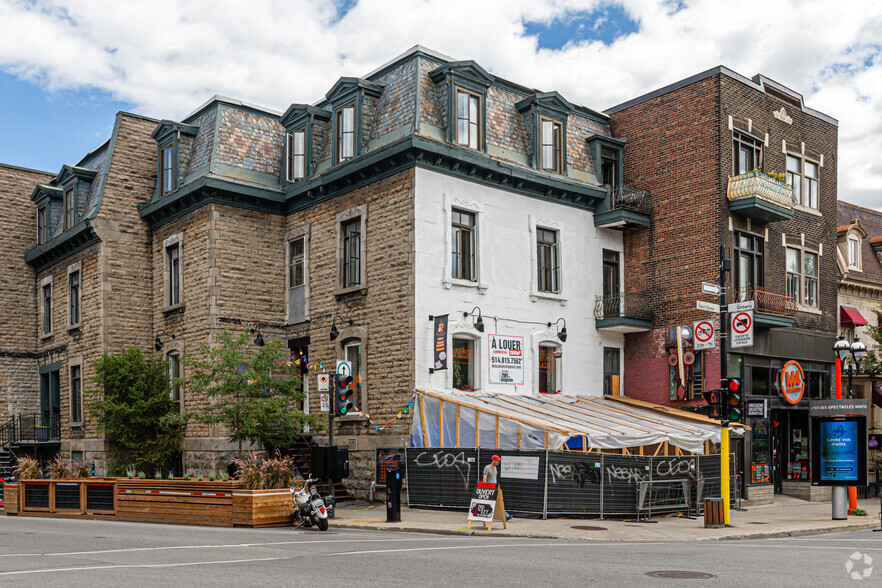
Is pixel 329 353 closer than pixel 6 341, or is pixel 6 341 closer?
pixel 329 353

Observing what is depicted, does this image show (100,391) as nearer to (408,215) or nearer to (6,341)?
(6,341)

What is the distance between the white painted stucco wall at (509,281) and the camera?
79.3 feet

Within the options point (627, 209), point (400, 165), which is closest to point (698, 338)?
point (627, 209)

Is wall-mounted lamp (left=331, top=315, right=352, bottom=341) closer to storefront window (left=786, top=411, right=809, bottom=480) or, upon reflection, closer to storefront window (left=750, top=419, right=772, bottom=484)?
storefront window (left=750, top=419, right=772, bottom=484)

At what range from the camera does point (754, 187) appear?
2666 cm

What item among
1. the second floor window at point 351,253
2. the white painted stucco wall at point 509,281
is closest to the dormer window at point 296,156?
the second floor window at point 351,253

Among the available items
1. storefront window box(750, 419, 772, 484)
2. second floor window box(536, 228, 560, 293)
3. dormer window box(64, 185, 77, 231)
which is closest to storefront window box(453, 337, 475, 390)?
second floor window box(536, 228, 560, 293)

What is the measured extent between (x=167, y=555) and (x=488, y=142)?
1646cm

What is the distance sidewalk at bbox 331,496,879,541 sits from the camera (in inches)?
684

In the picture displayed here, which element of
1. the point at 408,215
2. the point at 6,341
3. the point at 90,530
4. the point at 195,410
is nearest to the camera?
the point at 90,530

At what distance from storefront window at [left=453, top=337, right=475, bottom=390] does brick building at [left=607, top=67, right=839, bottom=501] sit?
20.6 ft

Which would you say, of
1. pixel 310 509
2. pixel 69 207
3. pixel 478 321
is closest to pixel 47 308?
pixel 69 207

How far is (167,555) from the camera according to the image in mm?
12969

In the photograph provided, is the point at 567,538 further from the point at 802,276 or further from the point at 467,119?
the point at 802,276
